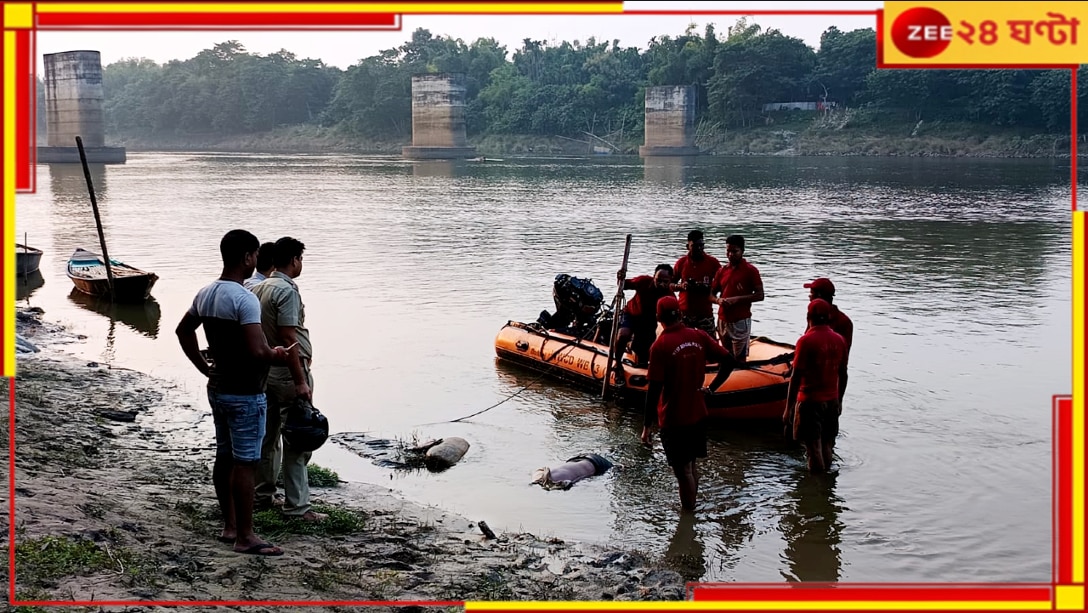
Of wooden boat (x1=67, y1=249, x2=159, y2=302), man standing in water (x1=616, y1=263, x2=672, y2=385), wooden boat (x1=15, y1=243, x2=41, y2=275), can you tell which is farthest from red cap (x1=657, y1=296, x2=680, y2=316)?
wooden boat (x1=15, y1=243, x2=41, y2=275)

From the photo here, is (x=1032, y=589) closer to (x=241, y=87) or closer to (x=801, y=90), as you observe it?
(x=801, y=90)

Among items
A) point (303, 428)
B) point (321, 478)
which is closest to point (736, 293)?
point (321, 478)

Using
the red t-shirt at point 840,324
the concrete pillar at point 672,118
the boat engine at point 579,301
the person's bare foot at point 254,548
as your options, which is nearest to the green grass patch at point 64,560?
the person's bare foot at point 254,548

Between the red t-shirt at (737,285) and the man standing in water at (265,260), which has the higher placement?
the man standing in water at (265,260)

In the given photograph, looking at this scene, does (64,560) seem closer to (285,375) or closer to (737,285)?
(285,375)

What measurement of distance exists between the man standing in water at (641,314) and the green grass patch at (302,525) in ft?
13.7

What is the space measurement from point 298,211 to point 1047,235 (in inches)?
1034

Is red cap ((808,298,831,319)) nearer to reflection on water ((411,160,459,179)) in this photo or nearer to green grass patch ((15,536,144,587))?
green grass patch ((15,536,144,587))

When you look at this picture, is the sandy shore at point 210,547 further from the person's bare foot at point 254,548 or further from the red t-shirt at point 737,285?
the red t-shirt at point 737,285

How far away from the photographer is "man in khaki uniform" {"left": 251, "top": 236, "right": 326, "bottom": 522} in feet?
20.1

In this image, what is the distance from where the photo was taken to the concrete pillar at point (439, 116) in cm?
9075

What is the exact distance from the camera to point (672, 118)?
305 ft

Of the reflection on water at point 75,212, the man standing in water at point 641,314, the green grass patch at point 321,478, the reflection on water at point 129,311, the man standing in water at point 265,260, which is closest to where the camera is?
the man standing in water at point 265,260

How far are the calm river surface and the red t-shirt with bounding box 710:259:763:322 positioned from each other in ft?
4.00
